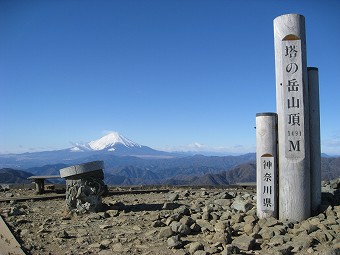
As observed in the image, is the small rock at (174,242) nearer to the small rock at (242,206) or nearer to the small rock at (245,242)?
the small rock at (245,242)

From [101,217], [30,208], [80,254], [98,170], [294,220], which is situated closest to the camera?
[80,254]

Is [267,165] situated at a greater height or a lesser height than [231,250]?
greater

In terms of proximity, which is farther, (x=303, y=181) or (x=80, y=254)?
(x=303, y=181)

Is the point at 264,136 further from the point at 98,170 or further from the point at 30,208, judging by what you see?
the point at 30,208

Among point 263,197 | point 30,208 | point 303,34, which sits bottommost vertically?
point 30,208

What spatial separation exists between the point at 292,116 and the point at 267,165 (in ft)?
4.00

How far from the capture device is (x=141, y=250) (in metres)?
6.12

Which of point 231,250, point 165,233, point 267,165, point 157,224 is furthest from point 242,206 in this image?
point 231,250

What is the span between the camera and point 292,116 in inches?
295

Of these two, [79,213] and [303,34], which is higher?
[303,34]

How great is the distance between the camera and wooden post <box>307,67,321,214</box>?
7699 mm

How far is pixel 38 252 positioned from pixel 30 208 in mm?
5173

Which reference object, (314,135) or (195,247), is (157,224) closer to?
Answer: (195,247)

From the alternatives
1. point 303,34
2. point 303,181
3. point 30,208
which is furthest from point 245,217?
point 30,208
